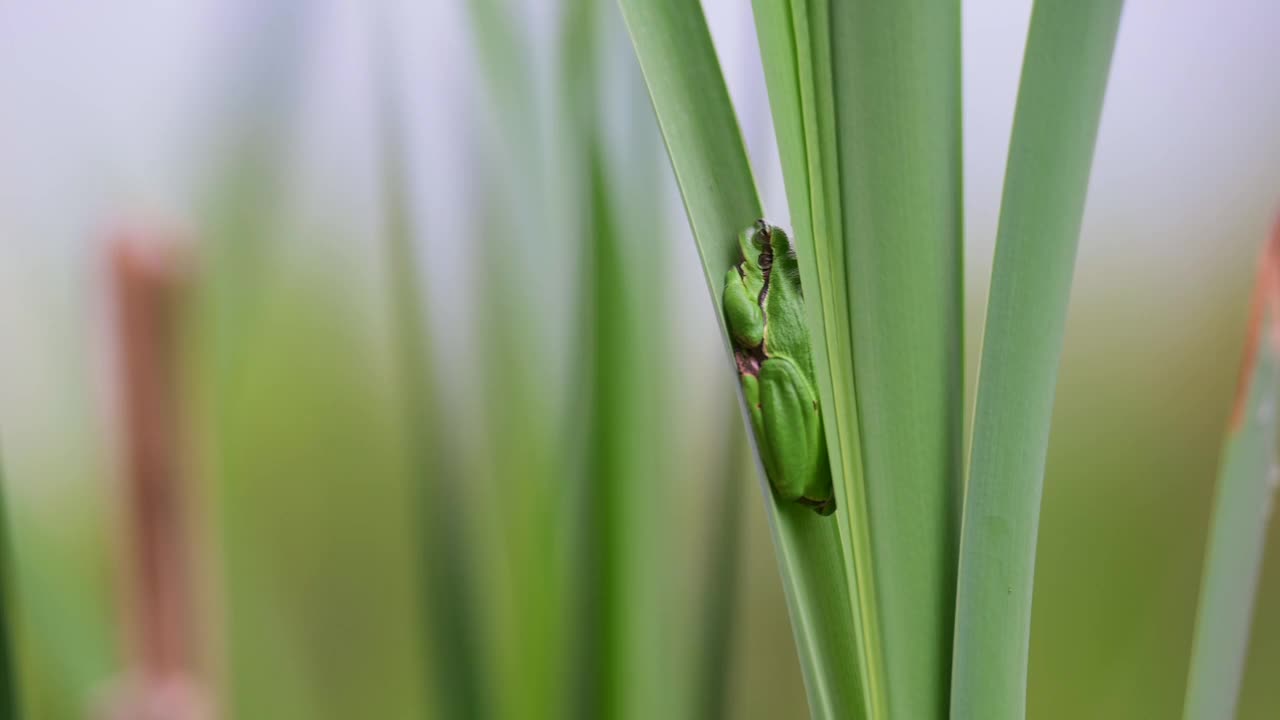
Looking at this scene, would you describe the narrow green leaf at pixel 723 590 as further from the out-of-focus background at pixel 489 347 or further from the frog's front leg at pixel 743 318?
the frog's front leg at pixel 743 318

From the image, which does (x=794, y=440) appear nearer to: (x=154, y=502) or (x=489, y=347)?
(x=154, y=502)

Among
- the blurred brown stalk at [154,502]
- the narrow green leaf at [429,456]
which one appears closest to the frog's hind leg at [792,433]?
the blurred brown stalk at [154,502]

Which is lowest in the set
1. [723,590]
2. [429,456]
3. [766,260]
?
[723,590]

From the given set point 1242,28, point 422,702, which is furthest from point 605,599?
point 1242,28

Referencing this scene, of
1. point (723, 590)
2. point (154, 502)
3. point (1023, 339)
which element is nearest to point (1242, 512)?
point (1023, 339)

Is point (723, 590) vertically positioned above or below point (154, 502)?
below

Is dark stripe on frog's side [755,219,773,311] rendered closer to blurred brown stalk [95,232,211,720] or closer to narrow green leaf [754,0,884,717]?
narrow green leaf [754,0,884,717]

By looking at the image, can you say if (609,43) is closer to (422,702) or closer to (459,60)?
(459,60)
